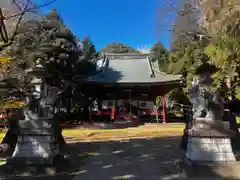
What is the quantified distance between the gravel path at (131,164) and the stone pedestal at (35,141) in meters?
0.86

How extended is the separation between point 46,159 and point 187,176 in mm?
2866

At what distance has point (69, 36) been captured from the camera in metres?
16.8

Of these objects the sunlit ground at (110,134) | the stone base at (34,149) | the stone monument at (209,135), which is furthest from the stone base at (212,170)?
the sunlit ground at (110,134)

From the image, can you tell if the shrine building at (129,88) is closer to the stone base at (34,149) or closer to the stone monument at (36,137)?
the stone monument at (36,137)

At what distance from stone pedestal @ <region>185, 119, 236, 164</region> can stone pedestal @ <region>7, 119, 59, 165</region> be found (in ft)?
9.68

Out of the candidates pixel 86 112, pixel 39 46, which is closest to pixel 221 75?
pixel 39 46

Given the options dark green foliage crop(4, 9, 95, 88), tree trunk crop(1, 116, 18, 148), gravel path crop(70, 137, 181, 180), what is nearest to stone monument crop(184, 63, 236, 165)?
gravel path crop(70, 137, 181, 180)

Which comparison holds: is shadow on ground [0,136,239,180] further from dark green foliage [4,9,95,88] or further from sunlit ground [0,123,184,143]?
dark green foliage [4,9,95,88]

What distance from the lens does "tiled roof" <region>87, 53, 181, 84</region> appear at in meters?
17.5

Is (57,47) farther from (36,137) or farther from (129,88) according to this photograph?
(36,137)

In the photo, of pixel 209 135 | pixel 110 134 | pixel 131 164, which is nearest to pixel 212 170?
pixel 209 135

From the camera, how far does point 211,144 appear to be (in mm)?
5004

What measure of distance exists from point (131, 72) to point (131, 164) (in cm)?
1372

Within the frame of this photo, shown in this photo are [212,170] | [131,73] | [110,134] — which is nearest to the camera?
[212,170]
